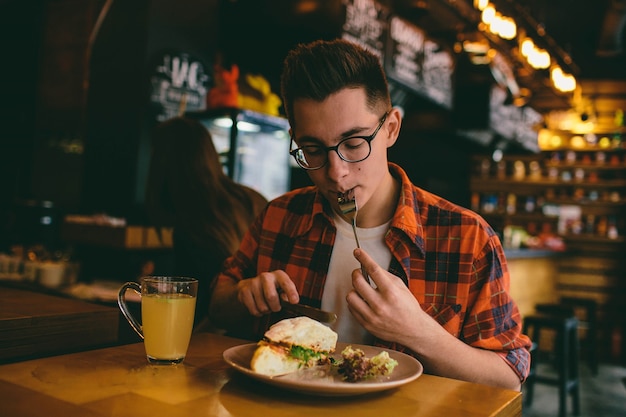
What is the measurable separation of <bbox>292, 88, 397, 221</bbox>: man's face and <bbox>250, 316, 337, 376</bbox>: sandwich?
1.45 ft

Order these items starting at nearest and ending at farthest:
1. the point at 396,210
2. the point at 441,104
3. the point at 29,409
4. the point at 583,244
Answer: the point at 29,409
the point at 396,210
the point at 441,104
the point at 583,244

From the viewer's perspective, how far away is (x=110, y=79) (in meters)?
4.30

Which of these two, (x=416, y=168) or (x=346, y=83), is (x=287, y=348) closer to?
(x=346, y=83)

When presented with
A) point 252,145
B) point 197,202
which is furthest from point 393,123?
point 252,145

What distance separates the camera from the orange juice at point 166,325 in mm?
1132

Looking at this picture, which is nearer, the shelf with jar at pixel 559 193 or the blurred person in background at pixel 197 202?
the blurred person in background at pixel 197 202

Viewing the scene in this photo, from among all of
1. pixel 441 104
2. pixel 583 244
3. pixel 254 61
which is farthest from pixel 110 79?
pixel 583 244

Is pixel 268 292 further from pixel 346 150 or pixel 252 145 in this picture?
pixel 252 145

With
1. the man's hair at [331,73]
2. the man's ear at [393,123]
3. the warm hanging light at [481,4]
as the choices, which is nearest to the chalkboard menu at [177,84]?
the warm hanging light at [481,4]

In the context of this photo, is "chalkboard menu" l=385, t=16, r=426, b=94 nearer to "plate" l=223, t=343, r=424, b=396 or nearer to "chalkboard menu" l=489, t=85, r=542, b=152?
"chalkboard menu" l=489, t=85, r=542, b=152

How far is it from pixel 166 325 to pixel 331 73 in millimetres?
717

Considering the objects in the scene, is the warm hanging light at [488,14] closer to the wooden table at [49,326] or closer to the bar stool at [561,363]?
the bar stool at [561,363]

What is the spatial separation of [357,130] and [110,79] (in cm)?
345

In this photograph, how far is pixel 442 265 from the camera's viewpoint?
1.50 meters
